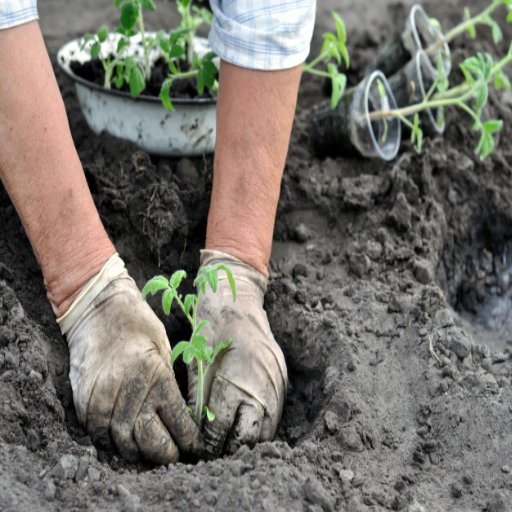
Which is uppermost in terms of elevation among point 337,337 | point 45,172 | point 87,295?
point 45,172

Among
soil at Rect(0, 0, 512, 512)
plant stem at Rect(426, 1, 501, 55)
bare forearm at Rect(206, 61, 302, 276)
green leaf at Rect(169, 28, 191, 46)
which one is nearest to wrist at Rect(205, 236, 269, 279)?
bare forearm at Rect(206, 61, 302, 276)

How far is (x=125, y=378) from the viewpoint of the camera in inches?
65.4

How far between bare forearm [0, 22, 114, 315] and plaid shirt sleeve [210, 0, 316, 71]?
0.53 metres

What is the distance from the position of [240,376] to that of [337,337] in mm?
374

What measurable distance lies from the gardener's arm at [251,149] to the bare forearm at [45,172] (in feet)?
1.22

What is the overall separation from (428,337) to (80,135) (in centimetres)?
157

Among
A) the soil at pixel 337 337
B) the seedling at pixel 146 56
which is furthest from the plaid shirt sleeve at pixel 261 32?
the soil at pixel 337 337

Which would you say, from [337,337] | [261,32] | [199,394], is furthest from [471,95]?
[199,394]

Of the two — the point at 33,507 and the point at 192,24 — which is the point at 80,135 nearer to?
the point at 192,24

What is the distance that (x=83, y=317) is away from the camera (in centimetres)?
179

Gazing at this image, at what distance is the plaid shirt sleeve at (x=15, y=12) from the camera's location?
5.40 ft

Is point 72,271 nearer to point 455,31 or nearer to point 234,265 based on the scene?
point 234,265

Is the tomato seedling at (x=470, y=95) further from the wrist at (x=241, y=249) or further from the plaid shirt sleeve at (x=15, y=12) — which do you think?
the plaid shirt sleeve at (x=15, y=12)

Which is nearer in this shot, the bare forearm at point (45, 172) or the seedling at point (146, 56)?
the bare forearm at point (45, 172)
